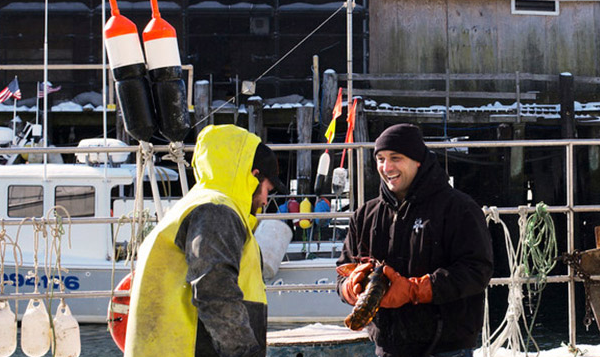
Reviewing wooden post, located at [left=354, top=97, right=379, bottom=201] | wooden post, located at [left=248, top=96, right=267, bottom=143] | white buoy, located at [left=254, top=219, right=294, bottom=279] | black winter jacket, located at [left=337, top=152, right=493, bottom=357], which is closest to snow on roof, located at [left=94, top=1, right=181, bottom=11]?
wooden post, located at [left=248, top=96, right=267, bottom=143]

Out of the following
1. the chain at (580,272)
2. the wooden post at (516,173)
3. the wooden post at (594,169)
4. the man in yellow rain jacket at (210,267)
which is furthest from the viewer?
the wooden post at (594,169)

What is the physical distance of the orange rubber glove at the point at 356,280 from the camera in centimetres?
314

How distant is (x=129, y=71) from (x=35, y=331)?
154cm

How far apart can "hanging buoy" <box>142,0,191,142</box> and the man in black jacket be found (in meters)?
1.26

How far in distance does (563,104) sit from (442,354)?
45.3 feet

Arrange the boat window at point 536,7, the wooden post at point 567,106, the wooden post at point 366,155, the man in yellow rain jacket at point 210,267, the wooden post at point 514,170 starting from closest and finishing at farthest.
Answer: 1. the man in yellow rain jacket at point 210,267
2. the wooden post at point 366,155
3. the wooden post at point 567,106
4. the wooden post at point 514,170
5. the boat window at point 536,7

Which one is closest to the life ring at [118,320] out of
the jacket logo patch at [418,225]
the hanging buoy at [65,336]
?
the hanging buoy at [65,336]

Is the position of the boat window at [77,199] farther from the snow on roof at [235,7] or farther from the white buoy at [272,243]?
the snow on roof at [235,7]

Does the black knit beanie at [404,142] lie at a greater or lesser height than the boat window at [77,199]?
greater

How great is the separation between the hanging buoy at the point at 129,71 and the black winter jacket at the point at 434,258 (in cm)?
141

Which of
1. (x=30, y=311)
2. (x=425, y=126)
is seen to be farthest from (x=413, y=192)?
(x=425, y=126)

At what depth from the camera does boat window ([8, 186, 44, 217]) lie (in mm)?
10719

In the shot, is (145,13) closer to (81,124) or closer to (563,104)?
(81,124)

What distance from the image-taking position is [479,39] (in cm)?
1712
